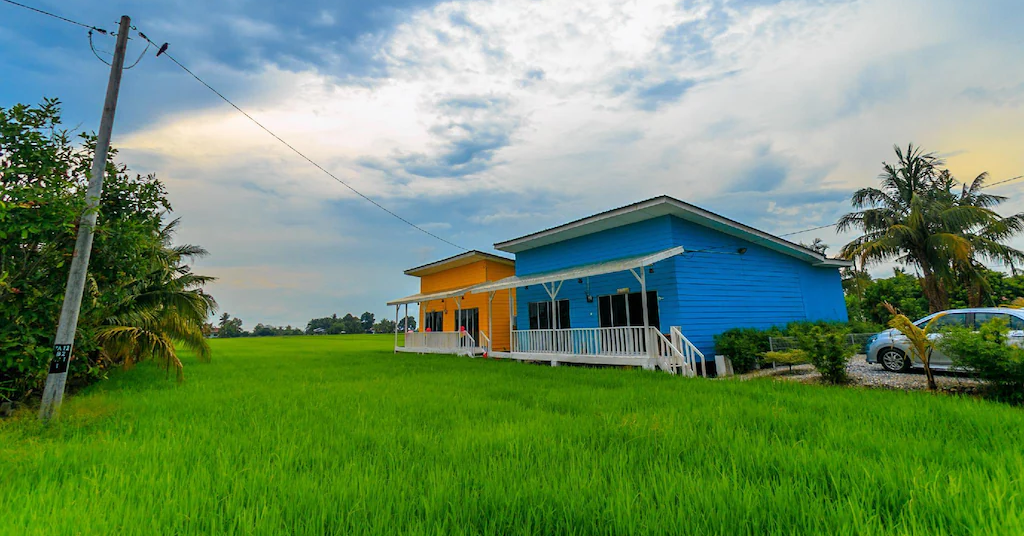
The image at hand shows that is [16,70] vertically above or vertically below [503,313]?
above

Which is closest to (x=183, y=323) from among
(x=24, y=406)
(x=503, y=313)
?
(x=24, y=406)

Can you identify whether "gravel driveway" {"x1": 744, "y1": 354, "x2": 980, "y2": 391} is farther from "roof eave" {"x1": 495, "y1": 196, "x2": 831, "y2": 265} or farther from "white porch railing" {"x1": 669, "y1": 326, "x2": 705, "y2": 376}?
"roof eave" {"x1": 495, "y1": 196, "x2": 831, "y2": 265}

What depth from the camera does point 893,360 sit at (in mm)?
9680

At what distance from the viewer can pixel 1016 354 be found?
603cm

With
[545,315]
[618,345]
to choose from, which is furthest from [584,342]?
[545,315]

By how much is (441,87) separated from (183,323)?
10.7 meters

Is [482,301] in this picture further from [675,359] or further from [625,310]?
[675,359]

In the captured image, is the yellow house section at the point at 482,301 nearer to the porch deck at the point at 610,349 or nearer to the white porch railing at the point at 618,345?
the porch deck at the point at 610,349

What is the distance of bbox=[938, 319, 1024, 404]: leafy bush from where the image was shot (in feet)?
20.0

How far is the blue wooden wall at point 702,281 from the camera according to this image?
488 inches

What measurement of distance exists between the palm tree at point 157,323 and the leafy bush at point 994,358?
49.8ft

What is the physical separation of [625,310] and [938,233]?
1531 centimetres

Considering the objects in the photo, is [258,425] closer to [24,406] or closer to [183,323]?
[24,406]

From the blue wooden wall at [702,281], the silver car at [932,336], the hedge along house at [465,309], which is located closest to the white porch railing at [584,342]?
the blue wooden wall at [702,281]
